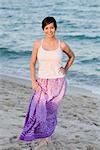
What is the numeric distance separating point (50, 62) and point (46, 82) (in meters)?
0.26

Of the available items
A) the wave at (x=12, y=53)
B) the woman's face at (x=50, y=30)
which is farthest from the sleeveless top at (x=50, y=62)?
the wave at (x=12, y=53)

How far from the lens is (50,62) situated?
5617 mm

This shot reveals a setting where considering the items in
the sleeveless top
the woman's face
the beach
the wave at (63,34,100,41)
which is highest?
the woman's face

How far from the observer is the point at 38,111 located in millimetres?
5723

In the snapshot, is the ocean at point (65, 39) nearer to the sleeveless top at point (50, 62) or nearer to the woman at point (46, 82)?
the woman at point (46, 82)

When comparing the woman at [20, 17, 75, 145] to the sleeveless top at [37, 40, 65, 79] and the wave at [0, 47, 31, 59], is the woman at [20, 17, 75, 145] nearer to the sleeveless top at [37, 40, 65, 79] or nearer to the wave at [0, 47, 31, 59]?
the sleeveless top at [37, 40, 65, 79]

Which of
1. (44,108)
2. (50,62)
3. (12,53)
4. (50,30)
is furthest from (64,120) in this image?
(12,53)

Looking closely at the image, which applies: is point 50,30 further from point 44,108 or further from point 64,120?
point 64,120

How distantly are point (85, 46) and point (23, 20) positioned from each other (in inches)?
611

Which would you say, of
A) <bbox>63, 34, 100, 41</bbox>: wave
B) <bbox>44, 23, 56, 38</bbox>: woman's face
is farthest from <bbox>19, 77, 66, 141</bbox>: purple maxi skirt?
<bbox>63, 34, 100, 41</bbox>: wave

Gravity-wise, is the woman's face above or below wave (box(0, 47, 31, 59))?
above

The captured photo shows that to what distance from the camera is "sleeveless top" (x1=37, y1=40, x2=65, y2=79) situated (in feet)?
18.3

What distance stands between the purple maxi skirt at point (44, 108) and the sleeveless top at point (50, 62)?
0.06 meters

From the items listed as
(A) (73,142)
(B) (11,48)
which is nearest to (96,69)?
(B) (11,48)
